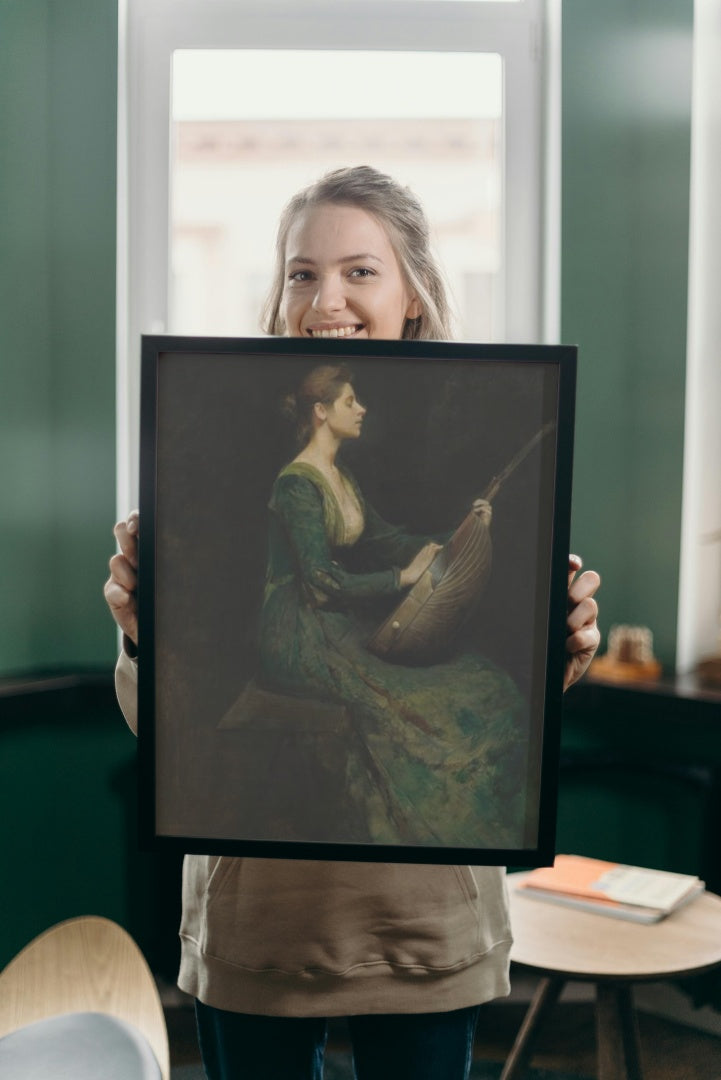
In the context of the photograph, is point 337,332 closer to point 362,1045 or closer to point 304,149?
point 362,1045

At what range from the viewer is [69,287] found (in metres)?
2.53

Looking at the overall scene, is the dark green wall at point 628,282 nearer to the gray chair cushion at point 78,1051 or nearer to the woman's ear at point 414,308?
the woman's ear at point 414,308

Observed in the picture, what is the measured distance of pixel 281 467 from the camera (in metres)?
0.93

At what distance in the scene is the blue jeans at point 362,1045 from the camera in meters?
1.05

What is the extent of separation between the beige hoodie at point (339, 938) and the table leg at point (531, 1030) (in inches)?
33.6

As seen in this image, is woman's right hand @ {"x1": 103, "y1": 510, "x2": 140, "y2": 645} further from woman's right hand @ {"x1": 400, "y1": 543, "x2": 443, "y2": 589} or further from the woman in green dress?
woman's right hand @ {"x1": 400, "y1": 543, "x2": 443, "y2": 589}

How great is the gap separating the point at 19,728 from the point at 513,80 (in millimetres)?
1948

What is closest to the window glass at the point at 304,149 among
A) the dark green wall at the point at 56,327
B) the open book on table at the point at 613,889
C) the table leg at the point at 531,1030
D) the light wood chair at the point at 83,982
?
the dark green wall at the point at 56,327

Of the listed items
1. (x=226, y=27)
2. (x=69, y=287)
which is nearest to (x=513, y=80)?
(x=226, y=27)

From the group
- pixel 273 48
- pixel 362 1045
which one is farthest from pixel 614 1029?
pixel 273 48

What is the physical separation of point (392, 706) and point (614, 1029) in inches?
42.7

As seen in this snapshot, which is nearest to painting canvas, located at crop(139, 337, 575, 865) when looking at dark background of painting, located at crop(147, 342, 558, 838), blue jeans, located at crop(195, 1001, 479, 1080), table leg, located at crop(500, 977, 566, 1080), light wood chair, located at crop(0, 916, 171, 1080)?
dark background of painting, located at crop(147, 342, 558, 838)

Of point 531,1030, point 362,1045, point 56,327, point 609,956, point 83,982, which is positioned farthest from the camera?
point 56,327

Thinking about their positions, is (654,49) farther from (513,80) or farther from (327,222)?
(327,222)
